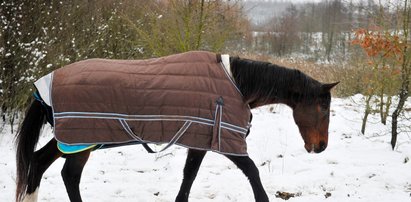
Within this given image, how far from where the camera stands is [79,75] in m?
2.90

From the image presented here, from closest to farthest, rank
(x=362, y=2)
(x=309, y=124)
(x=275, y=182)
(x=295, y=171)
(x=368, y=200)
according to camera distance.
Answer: (x=309, y=124)
(x=368, y=200)
(x=275, y=182)
(x=295, y=171)
(x=362, y=2)

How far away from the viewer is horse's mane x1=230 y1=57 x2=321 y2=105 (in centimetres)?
301

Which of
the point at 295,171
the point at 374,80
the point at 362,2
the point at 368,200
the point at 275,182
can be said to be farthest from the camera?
the point at 362,2

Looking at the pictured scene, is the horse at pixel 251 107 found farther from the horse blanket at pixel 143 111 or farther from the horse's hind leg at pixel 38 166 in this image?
the horse blanket at pixel 143 111

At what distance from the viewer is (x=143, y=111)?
9.32ft

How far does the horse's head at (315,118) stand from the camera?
126 inches

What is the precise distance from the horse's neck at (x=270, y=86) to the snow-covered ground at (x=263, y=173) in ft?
3.49

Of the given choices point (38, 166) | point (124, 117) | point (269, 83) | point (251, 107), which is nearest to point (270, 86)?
point (269, 83)

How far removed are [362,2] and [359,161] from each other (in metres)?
3.04

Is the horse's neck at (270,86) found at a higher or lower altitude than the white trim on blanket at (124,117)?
higher

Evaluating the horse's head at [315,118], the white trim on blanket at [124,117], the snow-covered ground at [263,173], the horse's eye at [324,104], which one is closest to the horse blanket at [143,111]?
the white trim on blanket at [124,117]

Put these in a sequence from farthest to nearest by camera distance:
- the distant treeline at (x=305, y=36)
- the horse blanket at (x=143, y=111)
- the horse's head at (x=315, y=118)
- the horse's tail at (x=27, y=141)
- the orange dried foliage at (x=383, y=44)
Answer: the distant treeline at (x=305, y=36)
the orange dried foliage at (x=383, y=44)
the horse's head at (x=315, y=118)
the horse's tail at (x=27, y=141)
the horse blanket at (x=143, y=111)

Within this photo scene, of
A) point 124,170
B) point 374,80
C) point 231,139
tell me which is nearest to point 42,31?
point 124,170

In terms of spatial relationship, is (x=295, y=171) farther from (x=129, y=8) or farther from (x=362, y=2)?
(x=129, y=8)
